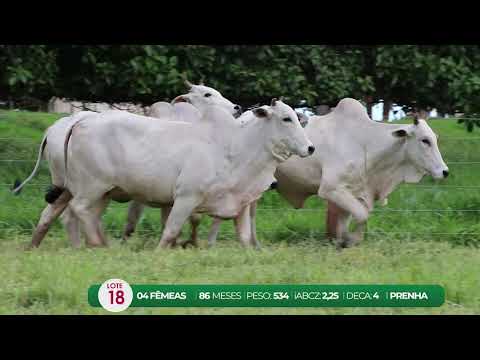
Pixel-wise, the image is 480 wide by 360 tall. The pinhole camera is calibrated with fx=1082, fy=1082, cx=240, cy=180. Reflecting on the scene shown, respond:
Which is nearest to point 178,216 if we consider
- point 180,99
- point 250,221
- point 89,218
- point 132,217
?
point 89,218

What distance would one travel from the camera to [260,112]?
7832 millimetres

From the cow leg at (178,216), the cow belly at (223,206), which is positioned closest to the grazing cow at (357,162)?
the cow belly at (223,206)

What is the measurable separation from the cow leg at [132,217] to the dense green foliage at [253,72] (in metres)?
1.31

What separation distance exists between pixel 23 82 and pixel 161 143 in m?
1.93

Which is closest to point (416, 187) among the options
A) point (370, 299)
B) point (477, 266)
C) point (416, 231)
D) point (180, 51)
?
point (416, 231)

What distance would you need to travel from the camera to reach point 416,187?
9.84 meters

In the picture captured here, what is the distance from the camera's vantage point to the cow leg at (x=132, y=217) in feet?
28.0

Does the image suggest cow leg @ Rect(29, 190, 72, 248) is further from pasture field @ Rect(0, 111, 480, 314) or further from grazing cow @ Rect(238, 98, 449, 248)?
grazing cow @ Rect(238, 98, 449, 248)

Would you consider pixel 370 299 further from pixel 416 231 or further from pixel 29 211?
pixel 29 211

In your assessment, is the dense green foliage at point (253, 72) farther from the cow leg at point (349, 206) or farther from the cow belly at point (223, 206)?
the cow belly at point (223, 206)

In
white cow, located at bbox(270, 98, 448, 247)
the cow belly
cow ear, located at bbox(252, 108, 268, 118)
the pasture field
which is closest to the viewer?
the pasture field

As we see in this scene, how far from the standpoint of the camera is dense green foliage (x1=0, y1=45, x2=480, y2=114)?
945cm

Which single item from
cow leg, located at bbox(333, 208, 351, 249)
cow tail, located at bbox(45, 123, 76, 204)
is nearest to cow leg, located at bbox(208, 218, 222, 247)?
cow leg, located at bbox(333, 208, 351, 249)

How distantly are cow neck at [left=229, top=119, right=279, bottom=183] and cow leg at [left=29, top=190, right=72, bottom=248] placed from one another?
1.30m
